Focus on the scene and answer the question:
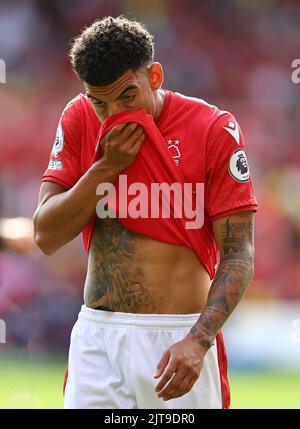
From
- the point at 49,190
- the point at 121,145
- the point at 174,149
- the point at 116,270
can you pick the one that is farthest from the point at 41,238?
the point at 174,149

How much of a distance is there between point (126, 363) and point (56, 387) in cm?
483

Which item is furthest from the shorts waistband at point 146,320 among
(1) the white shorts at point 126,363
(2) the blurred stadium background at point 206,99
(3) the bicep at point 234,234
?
(2) the blurred stadium background at point 206,99

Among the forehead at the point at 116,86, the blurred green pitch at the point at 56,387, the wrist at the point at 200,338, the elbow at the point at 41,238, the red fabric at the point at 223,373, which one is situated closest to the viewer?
the wrist at the point at 200,338

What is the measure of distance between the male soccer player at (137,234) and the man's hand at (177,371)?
0.43 ft

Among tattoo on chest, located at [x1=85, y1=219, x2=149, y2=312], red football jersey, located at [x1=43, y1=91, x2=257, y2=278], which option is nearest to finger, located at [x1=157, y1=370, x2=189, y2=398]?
tattoo on chest, located at [x1=85, y1=219, x2=149, y2=312]

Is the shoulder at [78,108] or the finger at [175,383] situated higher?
the shoulder at [78,108]

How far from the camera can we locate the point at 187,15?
33.4ft

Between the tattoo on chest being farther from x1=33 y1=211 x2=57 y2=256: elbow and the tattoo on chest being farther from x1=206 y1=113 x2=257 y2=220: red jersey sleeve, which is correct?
x1=206 y1=113 x2=257 y2=220: red jersey sleeve

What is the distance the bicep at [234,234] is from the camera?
9.43 ft

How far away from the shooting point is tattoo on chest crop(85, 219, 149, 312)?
2930 millimetres

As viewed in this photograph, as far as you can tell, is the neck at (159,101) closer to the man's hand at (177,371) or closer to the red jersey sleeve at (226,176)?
the red jersey sleeve at (226,176)

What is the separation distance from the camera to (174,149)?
2.95 meters

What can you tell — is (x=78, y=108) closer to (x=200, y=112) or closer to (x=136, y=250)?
(x=200, y=112)
